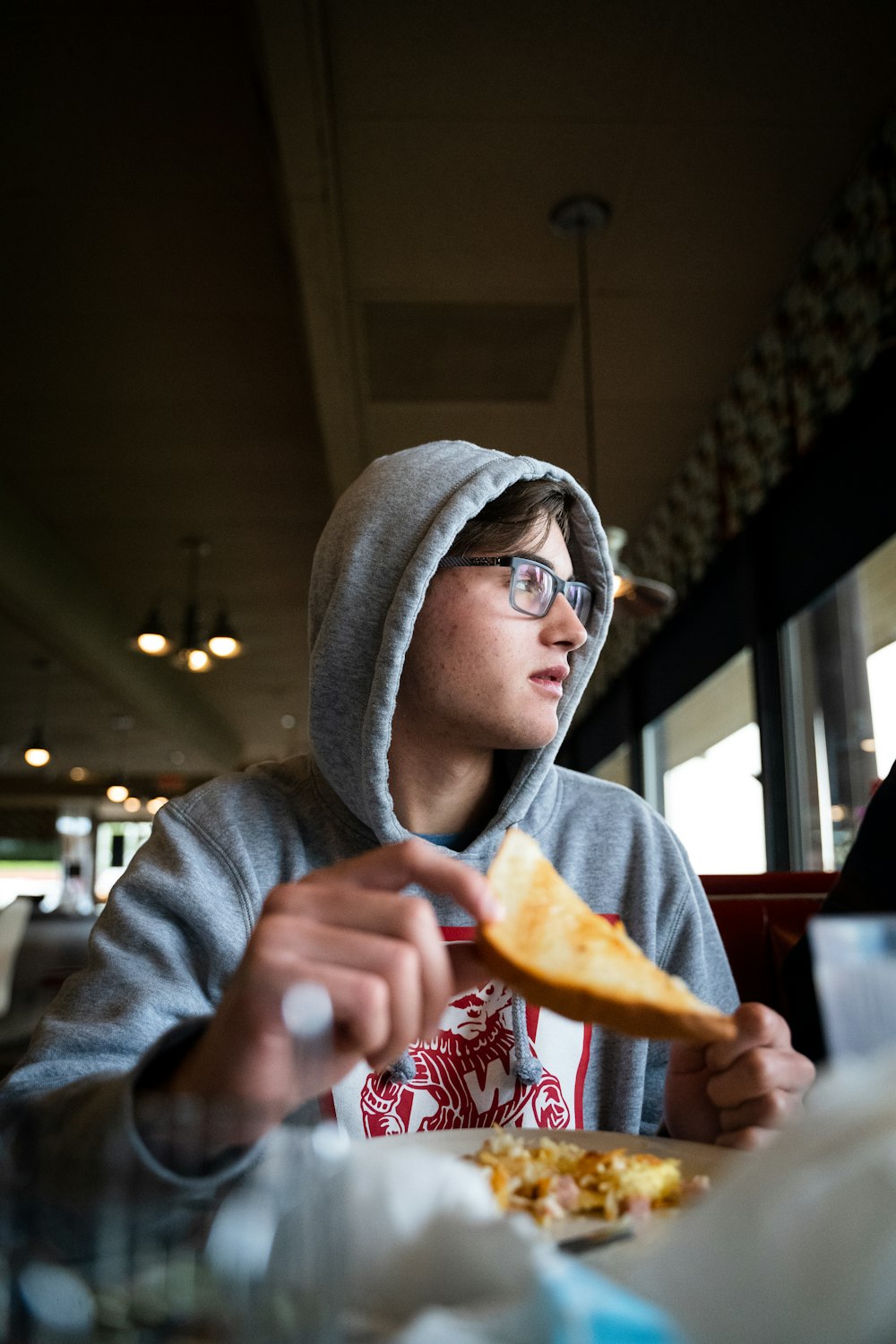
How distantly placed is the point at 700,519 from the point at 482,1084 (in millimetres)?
4735

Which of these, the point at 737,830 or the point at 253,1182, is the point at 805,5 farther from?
the point at 737,830

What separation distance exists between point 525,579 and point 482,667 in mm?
147

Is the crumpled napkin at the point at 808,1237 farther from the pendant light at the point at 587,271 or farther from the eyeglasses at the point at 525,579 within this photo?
the pendant light at the point at 587,271

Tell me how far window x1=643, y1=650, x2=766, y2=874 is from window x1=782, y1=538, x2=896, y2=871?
0.27 m

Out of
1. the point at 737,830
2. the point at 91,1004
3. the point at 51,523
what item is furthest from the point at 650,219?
the point at 51,523

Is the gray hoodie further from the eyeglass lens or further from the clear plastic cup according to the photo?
the clear plastic cup

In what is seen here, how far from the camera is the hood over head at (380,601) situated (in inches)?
49.7

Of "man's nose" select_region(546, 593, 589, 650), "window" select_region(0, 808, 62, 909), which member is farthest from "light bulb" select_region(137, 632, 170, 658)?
"window" select_region(0, 808, 62, 909)

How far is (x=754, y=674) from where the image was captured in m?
4.83

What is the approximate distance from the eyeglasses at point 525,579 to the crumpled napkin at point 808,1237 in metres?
1.02

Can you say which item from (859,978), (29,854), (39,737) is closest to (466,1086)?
(859,978)

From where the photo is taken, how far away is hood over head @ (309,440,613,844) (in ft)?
4.14

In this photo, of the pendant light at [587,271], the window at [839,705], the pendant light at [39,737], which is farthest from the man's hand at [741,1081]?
the pendant light at [39,737]

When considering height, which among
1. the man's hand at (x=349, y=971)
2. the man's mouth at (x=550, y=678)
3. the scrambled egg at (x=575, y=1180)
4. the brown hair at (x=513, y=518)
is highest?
the brown hair at (x=513, y=518)
